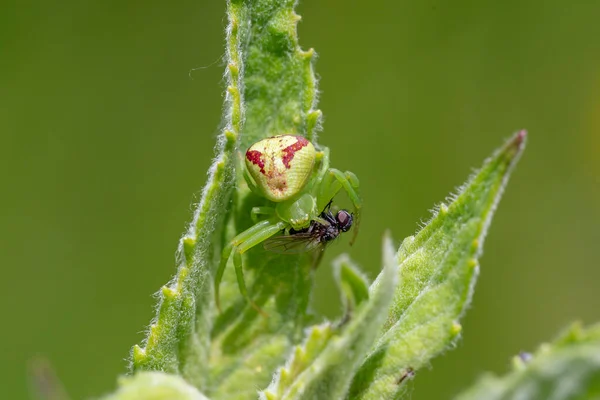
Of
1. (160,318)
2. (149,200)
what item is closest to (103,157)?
→ (149,200)

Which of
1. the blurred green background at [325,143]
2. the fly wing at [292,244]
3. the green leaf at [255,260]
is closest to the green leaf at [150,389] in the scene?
the green leaf at [255,260]

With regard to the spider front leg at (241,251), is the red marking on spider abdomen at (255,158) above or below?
above

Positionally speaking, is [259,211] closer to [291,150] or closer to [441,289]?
[291,150]

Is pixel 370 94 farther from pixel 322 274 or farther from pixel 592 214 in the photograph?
pixel 592 214

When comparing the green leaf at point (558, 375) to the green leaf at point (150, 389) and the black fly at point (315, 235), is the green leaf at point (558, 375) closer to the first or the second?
the green leaf at point (150, 389)

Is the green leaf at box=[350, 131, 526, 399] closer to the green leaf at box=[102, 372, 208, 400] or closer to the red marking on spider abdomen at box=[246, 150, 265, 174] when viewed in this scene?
the green leaf at box=[102, 372, 208, 400]

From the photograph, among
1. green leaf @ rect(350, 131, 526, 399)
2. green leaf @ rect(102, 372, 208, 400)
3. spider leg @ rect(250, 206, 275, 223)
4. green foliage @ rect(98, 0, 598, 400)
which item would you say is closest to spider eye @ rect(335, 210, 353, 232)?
spider leg @ rect(250, 206, 275, 223)
